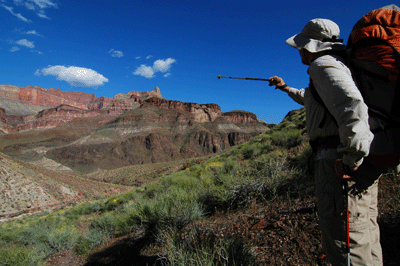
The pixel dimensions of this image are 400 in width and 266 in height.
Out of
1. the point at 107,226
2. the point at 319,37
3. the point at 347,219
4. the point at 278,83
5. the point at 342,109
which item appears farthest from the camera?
the point at 107,226

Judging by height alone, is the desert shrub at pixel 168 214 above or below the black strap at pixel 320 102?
below

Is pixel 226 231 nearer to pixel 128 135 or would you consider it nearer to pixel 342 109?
pixel 342 109

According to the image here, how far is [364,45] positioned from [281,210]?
2413 mm

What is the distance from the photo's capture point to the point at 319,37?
5.28 ft

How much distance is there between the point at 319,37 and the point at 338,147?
89cm

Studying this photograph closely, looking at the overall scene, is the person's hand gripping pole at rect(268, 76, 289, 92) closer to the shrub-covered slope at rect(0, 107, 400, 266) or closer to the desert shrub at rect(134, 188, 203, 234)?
the shrub-covered slope at rect(0, 107, 400, 266)

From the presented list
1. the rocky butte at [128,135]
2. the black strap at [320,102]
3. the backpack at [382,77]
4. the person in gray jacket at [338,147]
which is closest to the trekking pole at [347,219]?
the person in gray jacket at [338,147]

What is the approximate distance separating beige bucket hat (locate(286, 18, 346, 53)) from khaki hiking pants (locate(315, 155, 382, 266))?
80 cm

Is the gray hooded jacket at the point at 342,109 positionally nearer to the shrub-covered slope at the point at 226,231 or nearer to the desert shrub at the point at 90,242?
the shrub-covered slope at the point at 226,231

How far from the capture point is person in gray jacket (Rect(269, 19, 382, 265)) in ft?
3.89

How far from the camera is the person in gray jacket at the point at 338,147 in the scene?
1185mm

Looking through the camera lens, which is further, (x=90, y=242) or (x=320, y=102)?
(x=90, y=242)

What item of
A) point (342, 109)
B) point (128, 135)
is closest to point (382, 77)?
point (342, 109)

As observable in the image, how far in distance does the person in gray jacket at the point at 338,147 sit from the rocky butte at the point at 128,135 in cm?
7838
